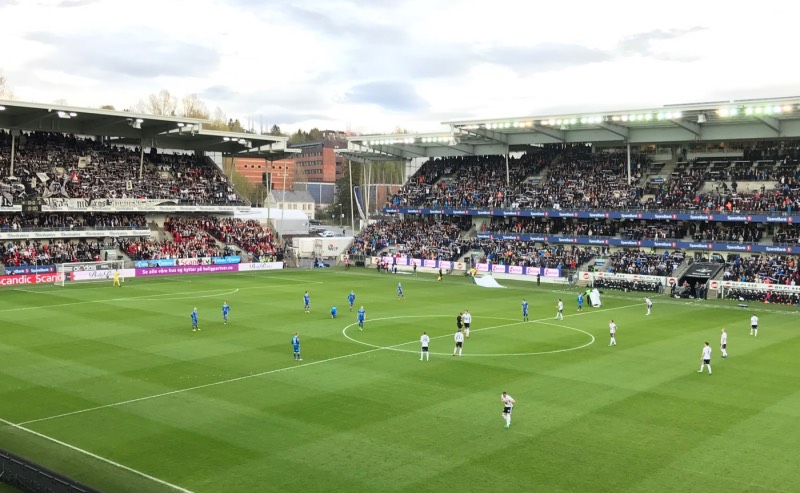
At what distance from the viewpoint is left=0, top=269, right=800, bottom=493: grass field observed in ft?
58.1

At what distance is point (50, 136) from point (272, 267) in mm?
25053

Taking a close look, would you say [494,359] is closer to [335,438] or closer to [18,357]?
[335,438]

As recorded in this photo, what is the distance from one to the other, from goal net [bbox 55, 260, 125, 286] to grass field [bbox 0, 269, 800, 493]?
1593 cm

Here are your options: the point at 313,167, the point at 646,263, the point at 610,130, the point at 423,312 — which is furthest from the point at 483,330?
the point at 313,167

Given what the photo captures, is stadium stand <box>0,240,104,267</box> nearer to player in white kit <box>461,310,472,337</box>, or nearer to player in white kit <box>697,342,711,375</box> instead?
player in white kit <box>461,310,472,337</box>

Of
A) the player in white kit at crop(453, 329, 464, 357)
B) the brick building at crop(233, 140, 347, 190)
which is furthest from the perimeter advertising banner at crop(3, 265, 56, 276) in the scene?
the brick building at crop(233, 140, 347, 190)

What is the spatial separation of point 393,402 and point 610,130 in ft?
162

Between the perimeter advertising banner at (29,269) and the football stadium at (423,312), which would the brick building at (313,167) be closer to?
the football stadium at (423,312)

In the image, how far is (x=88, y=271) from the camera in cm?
6138

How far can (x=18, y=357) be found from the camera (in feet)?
98.7

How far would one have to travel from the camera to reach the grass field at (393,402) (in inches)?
697

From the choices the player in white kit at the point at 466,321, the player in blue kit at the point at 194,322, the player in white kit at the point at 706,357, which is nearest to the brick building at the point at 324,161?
the player in blue kit at the point at 194,322

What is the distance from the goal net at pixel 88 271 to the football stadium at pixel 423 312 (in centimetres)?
19

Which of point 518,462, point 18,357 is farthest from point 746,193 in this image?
A: point 18,357
